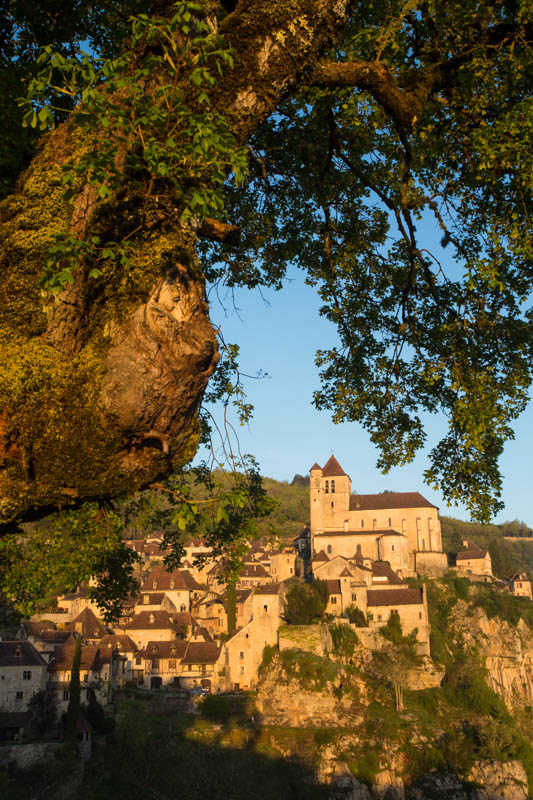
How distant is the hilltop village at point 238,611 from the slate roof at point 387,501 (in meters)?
0.16

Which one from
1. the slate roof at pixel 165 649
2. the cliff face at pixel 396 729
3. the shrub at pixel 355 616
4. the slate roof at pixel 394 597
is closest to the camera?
the cliff face at pixel 396 729

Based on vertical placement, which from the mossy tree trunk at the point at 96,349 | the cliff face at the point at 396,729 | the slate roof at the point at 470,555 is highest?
the slate roof at the point at 470,555

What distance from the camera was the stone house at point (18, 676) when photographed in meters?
41.0

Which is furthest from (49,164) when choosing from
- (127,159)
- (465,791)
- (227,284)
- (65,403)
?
(465,791)

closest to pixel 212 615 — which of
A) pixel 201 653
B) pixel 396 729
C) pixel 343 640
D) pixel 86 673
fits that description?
pixel 201 653

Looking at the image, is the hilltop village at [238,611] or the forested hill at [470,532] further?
the forested hill at [470,532]

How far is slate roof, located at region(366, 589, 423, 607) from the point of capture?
219ft

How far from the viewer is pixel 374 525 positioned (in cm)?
9412

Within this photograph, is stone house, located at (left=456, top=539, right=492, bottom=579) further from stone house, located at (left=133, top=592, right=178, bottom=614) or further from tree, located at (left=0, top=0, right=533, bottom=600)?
tree, located at (left=0, top=0, right=533, bottom=600)

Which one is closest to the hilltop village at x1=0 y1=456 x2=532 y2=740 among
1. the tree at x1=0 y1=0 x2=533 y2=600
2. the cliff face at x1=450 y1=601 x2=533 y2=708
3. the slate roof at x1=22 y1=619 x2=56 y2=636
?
the slate roof at x1=22 y1=619 x2=56 y2=636

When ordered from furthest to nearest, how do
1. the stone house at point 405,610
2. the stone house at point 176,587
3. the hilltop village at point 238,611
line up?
the stone house at point 176,587, the stone house at point 405,610, the hilltop village at point 238,611

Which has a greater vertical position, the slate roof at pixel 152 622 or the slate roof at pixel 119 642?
the slate roof at pixel 152 622

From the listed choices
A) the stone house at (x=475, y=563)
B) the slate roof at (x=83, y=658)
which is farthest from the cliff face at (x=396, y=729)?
the stone house at (x=475, y=563)

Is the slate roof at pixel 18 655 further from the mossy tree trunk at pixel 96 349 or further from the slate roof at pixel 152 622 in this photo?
the mossy tree trunk at pixel 96 349
